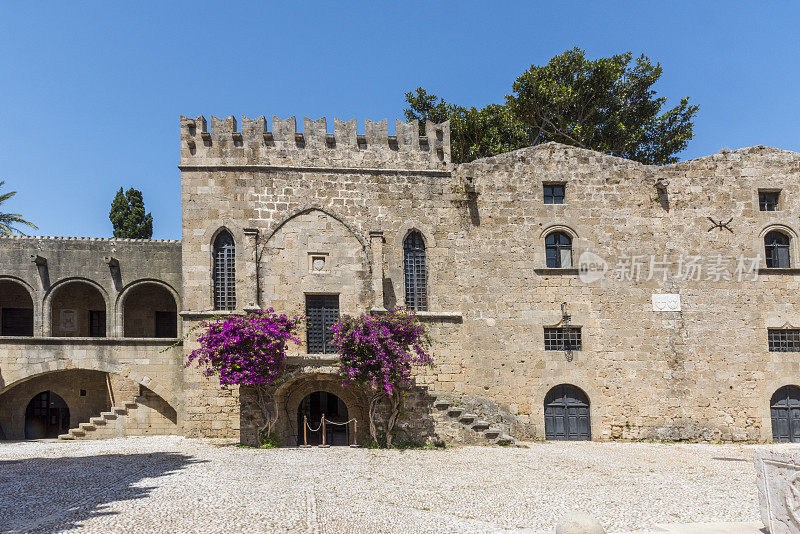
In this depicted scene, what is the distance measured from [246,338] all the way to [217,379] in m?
2.57

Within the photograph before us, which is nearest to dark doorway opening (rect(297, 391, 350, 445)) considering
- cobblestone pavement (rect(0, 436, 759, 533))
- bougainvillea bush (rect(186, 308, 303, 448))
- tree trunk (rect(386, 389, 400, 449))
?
bougainvillea bush (rect(186, 308, 303, 448))

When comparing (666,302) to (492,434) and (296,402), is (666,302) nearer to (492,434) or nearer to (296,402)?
(492,434)

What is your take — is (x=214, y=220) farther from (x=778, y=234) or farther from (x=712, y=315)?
(x=778, y=234)

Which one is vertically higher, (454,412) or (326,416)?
(454,412)

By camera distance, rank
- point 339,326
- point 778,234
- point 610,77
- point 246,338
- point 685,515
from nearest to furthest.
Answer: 1. point 685,515
2. point 246,338
3. point 339,326
4. point 778,234
5. point 610,77

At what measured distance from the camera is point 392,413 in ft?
54.9

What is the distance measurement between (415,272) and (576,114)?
14016 mm

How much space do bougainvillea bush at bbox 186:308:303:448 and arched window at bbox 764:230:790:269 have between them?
14.8 metres

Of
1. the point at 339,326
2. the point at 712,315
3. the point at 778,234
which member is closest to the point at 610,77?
the point at 778,234

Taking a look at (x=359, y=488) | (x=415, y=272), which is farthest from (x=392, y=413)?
(x=359, y=488)

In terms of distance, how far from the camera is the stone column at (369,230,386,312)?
1766 cm

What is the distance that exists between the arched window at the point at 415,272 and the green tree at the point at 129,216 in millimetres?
17790

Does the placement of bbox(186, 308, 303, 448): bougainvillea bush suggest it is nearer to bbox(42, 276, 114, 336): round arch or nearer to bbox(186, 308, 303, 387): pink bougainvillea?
bbox(186, 308, 303, 387): pink bougainvillea

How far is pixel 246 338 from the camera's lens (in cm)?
1589
